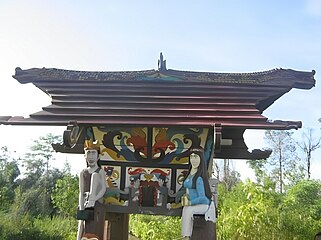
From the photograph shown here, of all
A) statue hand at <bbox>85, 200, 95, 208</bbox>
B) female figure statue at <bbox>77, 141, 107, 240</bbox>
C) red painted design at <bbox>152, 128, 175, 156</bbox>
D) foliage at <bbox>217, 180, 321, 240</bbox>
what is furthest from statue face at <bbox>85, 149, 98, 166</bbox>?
foliage at <bbox>217, 180, 321, 240</bbox>

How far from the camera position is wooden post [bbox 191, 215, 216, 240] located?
3.63m

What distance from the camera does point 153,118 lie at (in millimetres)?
3846

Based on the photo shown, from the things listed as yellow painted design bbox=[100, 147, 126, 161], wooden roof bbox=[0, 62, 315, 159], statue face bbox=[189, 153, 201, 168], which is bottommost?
statue face bbox=[189, 153, 201, 168]

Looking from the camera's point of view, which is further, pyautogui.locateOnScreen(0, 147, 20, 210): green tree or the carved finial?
pyautogui.locateOnScreen(0, 147, 20, 210): green tree

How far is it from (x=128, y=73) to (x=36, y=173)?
23510 millimetres

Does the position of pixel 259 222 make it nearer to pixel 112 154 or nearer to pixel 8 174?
pixel 112 154

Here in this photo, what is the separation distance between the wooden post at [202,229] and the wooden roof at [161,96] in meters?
0.83

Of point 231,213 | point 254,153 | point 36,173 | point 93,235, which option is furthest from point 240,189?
point 36,173

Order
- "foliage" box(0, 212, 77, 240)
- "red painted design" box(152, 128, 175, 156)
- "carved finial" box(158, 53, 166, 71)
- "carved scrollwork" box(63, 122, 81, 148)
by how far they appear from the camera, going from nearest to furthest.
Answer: "carved scrollwork" box(63, 122, 81, 148) < "red painted design" box(152, 128, 175, 156) < "carved finial" box(158, 53, 166, 71) < "foliage" box(0, 212, 77, 240)

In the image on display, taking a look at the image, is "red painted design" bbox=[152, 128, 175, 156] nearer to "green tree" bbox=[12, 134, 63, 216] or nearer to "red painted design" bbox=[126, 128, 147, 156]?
"red painted design" bbox=[126, 128, 147, 156]

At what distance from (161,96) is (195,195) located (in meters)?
1.05

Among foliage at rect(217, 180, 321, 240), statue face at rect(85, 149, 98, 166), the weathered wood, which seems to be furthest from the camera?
foliage at rect(217, 180, 321, 240)

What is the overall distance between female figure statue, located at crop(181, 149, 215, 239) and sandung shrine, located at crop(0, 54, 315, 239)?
152 millimetres

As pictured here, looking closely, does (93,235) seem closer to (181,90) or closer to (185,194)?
(185,194)
